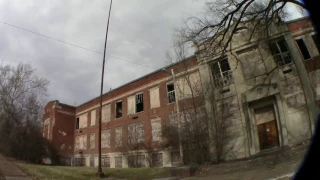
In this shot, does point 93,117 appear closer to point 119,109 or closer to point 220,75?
point 119,109

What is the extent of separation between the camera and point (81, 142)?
151 ft

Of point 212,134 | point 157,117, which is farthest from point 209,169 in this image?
point 157,117

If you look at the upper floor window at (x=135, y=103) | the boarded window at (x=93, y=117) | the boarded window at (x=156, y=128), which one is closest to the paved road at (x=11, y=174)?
the boarded window at (x=156, y=128)

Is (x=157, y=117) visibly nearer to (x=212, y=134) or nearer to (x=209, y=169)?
(x=212, y=134)

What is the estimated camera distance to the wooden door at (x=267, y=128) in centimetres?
1988

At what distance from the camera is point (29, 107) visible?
44.5 metres

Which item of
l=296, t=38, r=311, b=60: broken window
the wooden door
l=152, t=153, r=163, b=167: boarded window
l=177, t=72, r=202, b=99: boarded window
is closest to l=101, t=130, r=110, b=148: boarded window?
→ l=152, t=153, r=163, b=167: boarded window

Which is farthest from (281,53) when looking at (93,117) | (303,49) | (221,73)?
(93,117)

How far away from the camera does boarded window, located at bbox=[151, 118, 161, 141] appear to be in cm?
3162

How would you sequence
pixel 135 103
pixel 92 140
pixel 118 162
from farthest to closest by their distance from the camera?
pixel 92 140, pixel 135 103, pixel 118 162

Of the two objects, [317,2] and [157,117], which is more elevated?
[157,117]

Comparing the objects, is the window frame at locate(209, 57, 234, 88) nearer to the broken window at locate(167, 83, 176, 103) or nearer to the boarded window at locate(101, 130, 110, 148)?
the broken window at locate(167, 83, 176, 103)

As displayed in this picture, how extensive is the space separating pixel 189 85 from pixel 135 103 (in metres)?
11.2

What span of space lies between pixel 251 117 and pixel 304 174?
67.5 ft
